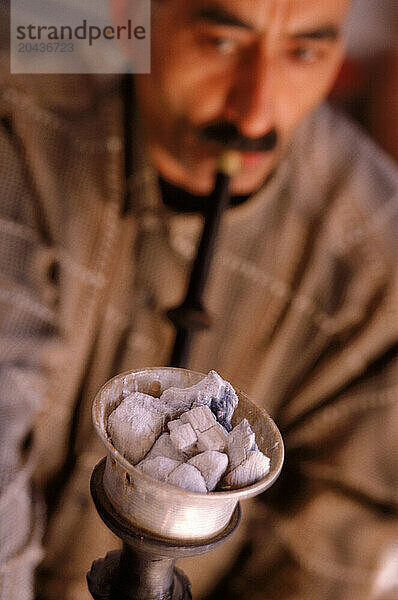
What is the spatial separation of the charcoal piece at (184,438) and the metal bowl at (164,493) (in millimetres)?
52

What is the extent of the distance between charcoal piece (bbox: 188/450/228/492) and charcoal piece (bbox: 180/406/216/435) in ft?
0.08

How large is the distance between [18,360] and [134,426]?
3.04 feet

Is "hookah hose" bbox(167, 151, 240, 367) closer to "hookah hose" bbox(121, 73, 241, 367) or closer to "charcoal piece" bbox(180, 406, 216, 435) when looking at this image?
"hookah hose" bbox(121, 73, 241, 367)

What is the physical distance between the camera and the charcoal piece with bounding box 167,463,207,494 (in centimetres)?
53

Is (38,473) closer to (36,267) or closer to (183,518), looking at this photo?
(36,267)

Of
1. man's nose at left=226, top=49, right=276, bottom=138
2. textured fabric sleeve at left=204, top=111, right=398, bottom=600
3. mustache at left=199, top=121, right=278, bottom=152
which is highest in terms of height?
man's nose at left=226, top=49, right=276, bottom=138

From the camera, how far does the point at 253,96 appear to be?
4.95 ft

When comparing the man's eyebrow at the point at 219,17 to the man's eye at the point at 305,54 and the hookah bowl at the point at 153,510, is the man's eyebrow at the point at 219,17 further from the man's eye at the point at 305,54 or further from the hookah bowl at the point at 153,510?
the hookah bowl at the point at 153,510

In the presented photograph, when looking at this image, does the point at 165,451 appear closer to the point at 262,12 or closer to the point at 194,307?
the point at 194,307

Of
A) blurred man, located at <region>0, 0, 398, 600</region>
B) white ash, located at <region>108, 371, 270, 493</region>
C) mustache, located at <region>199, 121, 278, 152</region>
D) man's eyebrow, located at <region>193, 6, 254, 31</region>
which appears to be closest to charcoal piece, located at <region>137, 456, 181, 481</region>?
white ash, located at <region>108, 371, 270, 493</region>

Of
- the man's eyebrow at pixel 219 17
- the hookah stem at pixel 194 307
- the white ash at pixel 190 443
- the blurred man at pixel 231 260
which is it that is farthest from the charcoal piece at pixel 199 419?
the man's eyebrow at pixel 219 17

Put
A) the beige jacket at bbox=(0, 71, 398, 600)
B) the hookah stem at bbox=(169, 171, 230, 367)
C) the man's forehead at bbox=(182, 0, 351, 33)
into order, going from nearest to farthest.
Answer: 1. the hookah stem at bbox=(169, 171, 230, 367)
2. the man's forehead at bbox=(182, 0, 351, 33)
3. the beige jacket at bbox=(0, 71, 398, 600)

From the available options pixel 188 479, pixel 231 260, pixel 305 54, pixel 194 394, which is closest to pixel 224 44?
pixel 305 54

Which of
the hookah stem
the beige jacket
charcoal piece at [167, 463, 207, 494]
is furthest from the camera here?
the beige jacket
